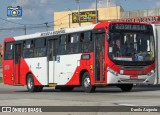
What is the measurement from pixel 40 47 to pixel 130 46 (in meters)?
6.63

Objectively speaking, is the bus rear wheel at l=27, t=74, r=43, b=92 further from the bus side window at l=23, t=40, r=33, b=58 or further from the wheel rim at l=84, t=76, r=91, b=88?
the wheel rim at l=84, t=76, r=91, b=88

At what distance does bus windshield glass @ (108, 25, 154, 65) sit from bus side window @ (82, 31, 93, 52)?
4.24 feet

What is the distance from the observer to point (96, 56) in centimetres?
2348

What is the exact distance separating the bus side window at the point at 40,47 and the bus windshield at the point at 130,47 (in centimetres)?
579

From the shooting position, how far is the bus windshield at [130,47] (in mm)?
22828

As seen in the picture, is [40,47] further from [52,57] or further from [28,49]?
[28,49]

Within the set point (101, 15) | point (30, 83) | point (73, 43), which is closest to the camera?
point (73, 43)

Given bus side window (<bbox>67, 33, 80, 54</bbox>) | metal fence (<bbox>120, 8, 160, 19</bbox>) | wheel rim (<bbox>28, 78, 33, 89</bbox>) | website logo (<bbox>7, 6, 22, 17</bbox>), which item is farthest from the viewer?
metal fence (<bbox>120, 8, 160, 19</bbox>)

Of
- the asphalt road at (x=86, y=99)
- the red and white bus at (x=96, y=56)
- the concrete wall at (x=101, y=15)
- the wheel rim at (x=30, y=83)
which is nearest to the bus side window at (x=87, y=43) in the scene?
the red and white bus at (x=96, y=56)

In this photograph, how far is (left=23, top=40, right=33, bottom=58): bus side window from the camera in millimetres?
28703

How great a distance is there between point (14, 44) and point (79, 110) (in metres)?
16.5

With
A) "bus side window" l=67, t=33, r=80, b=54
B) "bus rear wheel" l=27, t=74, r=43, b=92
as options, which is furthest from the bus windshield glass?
"bus rear wheel" l=27, t=74, r=43, b=92

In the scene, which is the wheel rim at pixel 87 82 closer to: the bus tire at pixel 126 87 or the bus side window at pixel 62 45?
the bus tire at pixel 126 87

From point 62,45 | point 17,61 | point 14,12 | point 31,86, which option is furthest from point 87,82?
point 14,12
